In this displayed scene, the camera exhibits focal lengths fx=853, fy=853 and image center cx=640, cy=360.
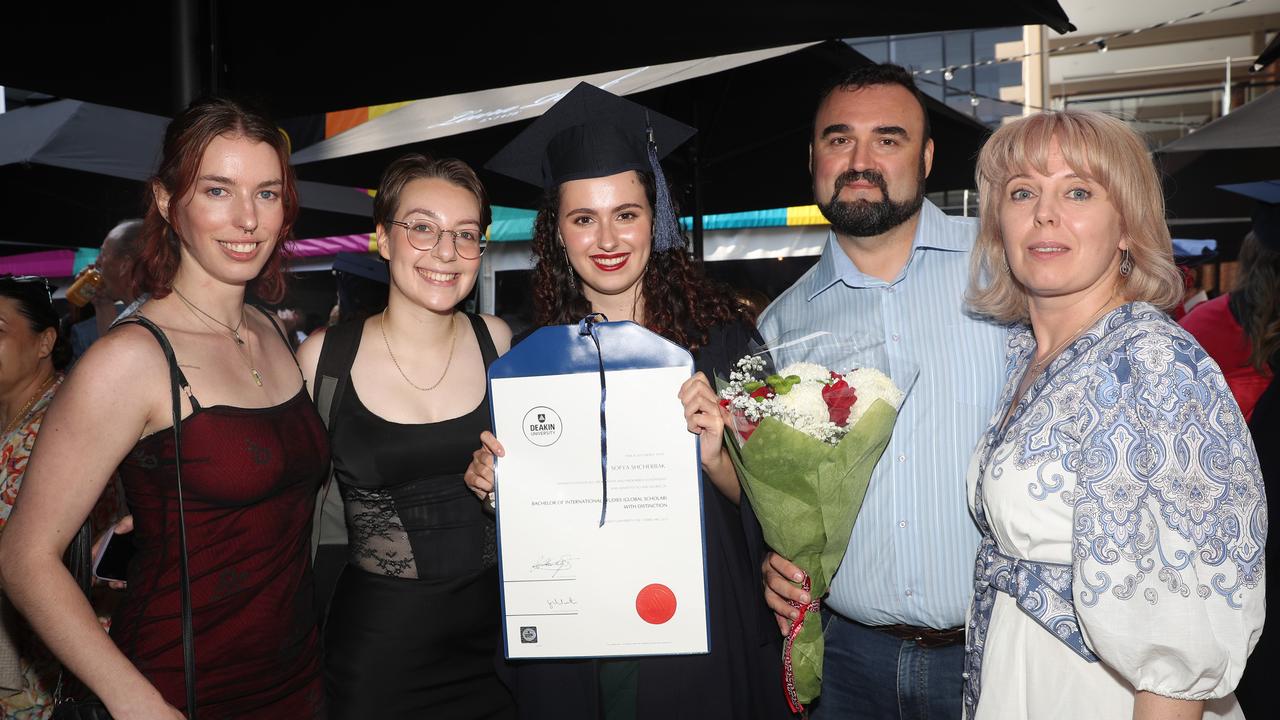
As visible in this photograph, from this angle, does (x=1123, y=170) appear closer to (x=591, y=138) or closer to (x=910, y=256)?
(x=910, y=256)

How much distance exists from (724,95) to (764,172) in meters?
1.55

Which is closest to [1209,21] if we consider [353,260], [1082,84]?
[1082,84]

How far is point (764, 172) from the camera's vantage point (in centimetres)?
703

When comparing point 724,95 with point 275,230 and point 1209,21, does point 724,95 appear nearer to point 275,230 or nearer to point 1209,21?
point 275,230

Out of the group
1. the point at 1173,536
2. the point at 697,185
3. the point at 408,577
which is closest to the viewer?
the point at 1173,536

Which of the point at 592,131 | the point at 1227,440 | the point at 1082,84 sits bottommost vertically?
the point at 1227,440

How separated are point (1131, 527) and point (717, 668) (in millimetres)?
1016

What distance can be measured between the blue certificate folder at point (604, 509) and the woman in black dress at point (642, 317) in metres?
0.09

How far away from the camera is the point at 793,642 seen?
6.82ft

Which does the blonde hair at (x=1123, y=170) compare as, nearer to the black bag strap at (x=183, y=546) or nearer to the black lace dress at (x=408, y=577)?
the black lace dress at (x=408, y=577)

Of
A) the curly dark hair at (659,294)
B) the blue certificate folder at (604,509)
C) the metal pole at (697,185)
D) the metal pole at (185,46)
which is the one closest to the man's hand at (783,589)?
the blue certificate folder at (604,509)

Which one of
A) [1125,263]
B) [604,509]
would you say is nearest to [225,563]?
[604,509]

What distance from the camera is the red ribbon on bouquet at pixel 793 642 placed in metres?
2.03

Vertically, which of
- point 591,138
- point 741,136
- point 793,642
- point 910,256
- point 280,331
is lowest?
point 793,642
